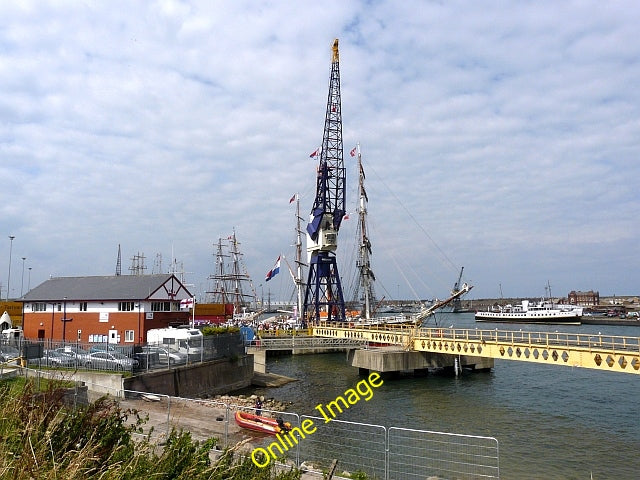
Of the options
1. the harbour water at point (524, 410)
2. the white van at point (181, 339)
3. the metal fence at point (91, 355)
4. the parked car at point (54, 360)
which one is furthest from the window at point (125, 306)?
the harbour water at point (524, 410)

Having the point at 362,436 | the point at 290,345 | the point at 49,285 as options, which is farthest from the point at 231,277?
the point at 362,436

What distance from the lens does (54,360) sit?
28.0 m

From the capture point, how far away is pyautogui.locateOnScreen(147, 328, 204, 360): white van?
32.6 metres

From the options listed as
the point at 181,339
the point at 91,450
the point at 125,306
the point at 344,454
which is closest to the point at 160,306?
the point at 125,306

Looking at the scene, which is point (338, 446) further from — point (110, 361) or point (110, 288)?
point (110, 288)

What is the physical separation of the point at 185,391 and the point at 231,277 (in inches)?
4096

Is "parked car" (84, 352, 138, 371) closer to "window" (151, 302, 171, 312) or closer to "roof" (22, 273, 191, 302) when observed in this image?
"roof" (22, 273, 191, 302)

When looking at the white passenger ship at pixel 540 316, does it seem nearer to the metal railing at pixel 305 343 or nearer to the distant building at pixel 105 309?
the metal railing at pixel 305 343

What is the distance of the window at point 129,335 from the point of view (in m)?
39.8

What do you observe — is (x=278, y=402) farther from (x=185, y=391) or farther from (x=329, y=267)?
(x=329, y=267)

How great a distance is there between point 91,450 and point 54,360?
2430 cm

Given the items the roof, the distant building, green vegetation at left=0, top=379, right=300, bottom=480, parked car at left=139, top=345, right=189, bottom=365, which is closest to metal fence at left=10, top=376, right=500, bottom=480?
green vegetation at left=0, top=379, right=300, bottom=480

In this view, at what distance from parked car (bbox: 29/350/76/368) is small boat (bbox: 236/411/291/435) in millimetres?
12315

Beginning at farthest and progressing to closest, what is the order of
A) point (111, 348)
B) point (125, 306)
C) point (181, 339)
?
point (125, 306), point (181, 339), point (111, 348)
